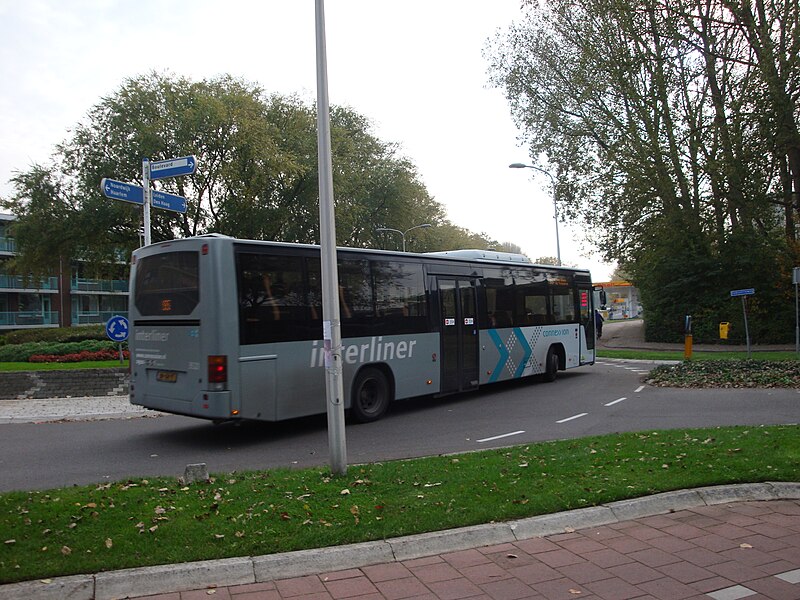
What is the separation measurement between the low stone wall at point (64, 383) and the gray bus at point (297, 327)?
6375 mm

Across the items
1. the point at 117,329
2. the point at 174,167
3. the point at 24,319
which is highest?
the point at 174,167

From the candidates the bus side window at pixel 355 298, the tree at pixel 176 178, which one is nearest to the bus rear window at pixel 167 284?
the bus side window at pixel 355 298

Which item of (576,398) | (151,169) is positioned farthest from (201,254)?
(576,398)

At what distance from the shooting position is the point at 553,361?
17422 mm

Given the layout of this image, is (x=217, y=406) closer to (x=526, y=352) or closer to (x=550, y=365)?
(x=526, y=352)

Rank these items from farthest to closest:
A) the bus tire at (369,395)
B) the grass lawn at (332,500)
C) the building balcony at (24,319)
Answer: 1. the building balcony at (24,319)
2. the bus tire at (369,395)
3. the grass lawn at (332,500)

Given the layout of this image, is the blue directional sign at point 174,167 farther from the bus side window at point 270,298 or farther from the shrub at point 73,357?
the shrub at point 73,357

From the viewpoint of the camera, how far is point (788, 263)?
1078 inches

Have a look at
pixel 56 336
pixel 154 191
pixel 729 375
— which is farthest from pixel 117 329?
pixel 56 336

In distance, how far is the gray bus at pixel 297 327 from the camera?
9523 mm

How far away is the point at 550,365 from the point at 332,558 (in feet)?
44.3

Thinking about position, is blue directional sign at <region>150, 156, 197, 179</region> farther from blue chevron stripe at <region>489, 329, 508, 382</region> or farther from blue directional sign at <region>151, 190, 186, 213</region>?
blue chevron stripe at <region>489, 329, 508, 382</region>

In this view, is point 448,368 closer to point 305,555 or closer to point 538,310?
point 538,310

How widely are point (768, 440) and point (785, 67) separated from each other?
63.4 feet
